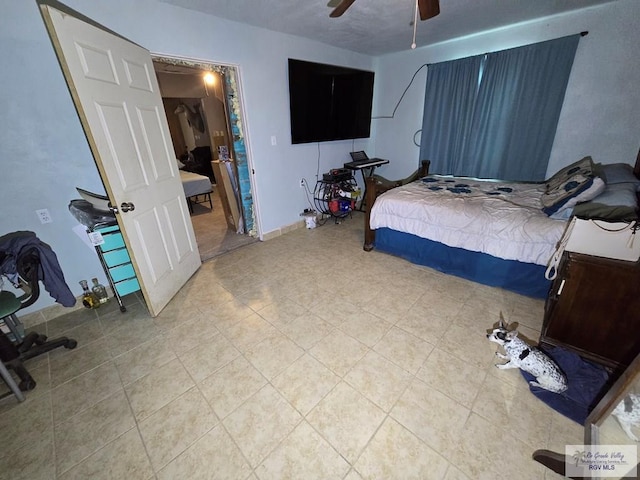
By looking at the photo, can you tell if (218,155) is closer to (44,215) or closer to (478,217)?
(44,215)

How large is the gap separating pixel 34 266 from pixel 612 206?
378cm

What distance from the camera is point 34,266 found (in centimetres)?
169

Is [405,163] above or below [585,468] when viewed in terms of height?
above

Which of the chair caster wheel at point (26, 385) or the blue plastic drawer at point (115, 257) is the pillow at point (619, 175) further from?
the chair caster wheel at point (26, 385)

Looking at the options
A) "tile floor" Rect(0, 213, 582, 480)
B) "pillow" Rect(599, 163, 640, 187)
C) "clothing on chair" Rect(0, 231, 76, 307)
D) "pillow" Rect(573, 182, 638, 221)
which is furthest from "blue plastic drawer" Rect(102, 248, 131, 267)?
"pillow" Rect(599, 163, 640, 187)

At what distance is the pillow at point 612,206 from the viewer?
61.3 inches

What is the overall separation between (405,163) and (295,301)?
3316 millimetres

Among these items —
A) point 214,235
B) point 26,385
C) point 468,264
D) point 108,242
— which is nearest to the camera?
point 26,385

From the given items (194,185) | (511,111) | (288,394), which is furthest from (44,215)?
(511,111)

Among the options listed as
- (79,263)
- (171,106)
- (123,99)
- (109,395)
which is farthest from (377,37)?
(171,106)

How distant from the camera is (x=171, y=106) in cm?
670

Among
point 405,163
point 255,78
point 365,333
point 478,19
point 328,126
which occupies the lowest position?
point 365,333

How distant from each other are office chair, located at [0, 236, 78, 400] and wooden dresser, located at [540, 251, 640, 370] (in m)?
3.35

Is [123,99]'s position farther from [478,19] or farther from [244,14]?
[478,19]
